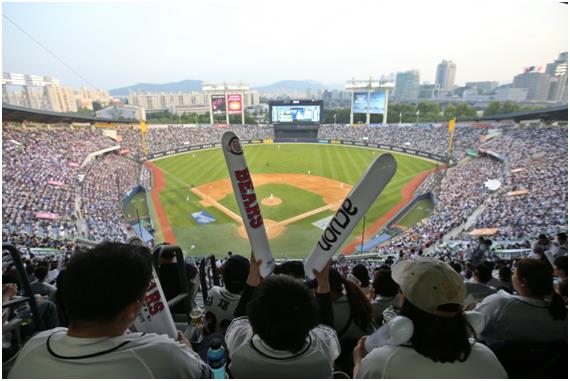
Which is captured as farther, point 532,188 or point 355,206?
point 532,188

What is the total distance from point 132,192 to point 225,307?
25000 mm

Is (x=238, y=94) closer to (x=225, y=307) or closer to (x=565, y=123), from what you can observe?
(x=565, y=123)

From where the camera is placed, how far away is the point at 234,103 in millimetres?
58406

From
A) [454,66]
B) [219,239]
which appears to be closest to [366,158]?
[219,239]

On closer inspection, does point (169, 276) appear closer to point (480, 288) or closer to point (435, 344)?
point (435, 344)

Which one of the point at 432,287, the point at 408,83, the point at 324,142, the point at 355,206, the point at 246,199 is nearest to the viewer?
the point at 432,287

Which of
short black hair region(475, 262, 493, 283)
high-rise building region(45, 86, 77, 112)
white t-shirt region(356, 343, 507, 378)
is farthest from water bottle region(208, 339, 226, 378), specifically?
high-rise building region(45, 86, 77, 112)

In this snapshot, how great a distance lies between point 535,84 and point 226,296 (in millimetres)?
138034

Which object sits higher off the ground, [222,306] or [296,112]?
[296,112]

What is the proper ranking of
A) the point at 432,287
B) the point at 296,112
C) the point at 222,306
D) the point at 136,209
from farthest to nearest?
the point at 296,112
the point at 136,209
the point at 222,306
the point at 432,287

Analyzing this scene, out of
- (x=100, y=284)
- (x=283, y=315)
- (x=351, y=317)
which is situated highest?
(x=100, y=284)

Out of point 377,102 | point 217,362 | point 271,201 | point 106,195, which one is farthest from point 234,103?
point 217,362

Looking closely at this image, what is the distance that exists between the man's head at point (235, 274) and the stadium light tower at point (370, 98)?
56.7 m

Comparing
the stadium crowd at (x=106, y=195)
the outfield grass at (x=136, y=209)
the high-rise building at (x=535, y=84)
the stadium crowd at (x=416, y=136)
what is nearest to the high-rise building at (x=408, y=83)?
the high-rise building at (x=535, y=84)
